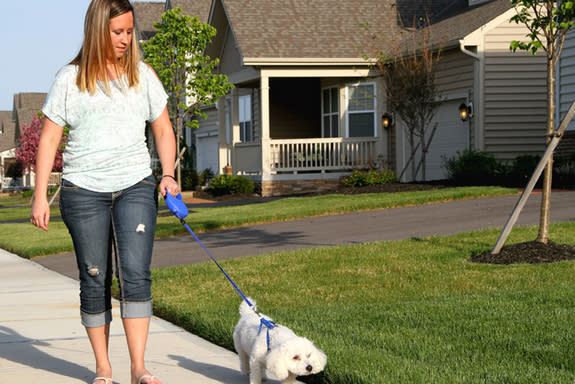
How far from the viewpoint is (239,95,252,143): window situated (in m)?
27.8

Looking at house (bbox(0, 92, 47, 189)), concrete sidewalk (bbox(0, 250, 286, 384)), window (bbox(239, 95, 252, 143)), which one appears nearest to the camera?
concrete sidewalk (bbox(0, 250, 286, 384))

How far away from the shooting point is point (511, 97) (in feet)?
64.4

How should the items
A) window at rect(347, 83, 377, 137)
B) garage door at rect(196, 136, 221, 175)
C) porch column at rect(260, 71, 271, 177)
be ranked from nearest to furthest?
porch column at rect(260, 71, 271, 177)
window at rect(347, 83, 377, 137)
garage door at rect(196, 136, 221, 175)

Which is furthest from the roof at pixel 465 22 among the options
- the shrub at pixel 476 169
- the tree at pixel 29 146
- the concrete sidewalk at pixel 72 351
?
the tree at pixel 29 146

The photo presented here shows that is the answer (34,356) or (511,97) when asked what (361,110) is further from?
(34,356)

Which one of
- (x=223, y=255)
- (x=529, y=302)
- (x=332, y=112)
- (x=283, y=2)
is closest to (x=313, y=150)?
(x=332, y=112)

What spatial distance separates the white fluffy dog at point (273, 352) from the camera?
3.97m

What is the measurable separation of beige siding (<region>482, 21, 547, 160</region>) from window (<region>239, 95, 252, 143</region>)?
1025 cm

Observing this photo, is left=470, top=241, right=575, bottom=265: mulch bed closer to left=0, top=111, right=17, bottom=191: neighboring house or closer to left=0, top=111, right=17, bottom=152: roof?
left=0, top=111, right=17, bottom=191: neighboring house

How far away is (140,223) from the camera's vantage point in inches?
170

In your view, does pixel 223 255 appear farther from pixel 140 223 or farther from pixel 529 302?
pixel 140 223

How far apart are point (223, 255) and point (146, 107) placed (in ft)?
21.0

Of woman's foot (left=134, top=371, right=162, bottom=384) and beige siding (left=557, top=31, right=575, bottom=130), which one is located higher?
beige siding (left=557, top=31, right=575, bottom=130)

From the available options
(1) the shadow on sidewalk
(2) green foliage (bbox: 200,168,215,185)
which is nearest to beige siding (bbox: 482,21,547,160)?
(2) green foliage (bbox: 200,168,215,185)
